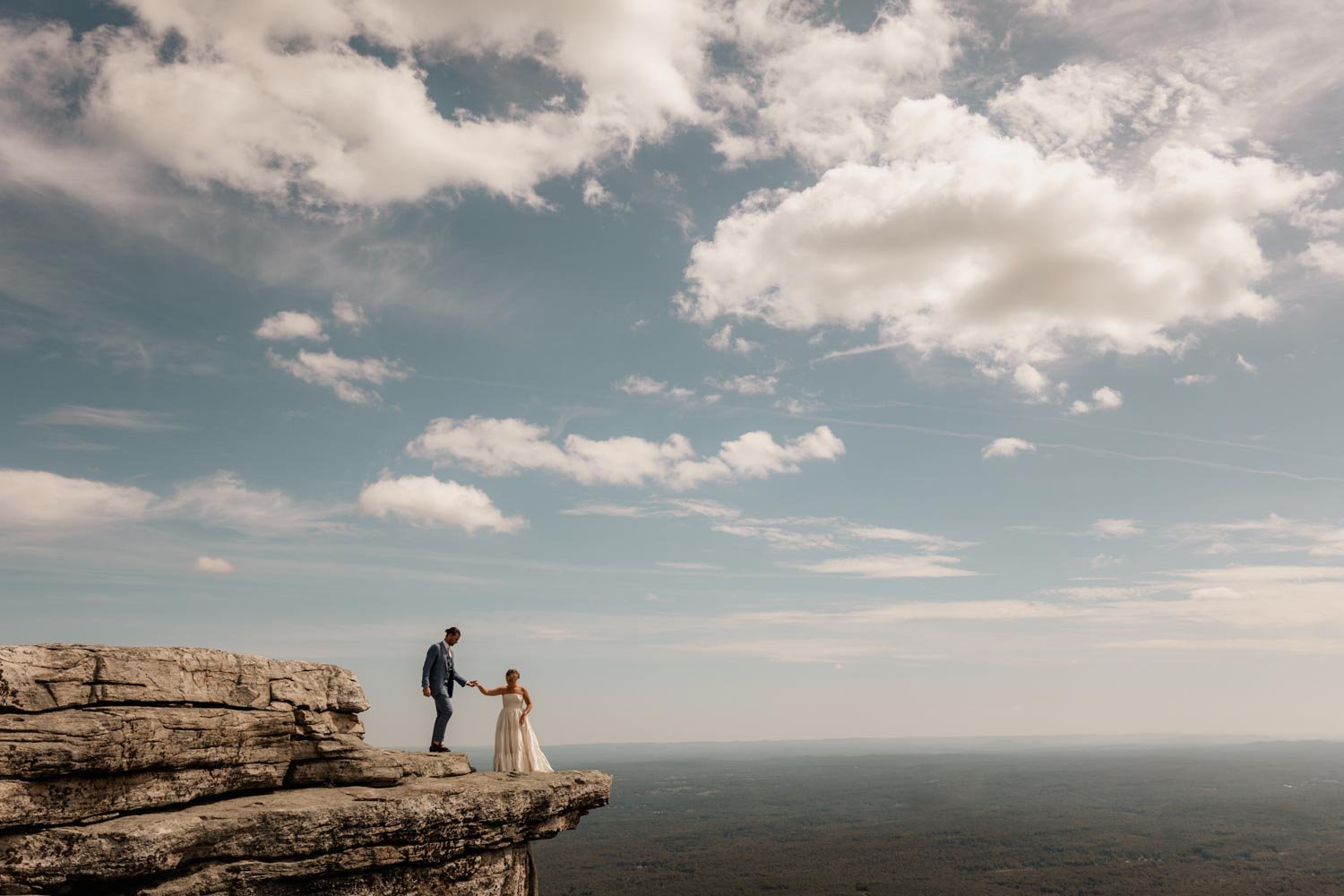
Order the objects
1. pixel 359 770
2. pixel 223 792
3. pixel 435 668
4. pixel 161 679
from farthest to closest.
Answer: pixel 435 668
pixel 359 770
pixel 223 792
pixel 161 679

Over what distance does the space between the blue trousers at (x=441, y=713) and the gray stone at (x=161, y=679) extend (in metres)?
3.17

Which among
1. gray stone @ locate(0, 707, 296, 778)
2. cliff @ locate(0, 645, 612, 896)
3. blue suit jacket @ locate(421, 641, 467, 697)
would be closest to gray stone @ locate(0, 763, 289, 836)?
cliff @ locate(0, 645, 612, 896)

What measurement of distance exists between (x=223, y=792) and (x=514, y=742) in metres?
8.16

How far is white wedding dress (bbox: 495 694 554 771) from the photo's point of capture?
2359 cm

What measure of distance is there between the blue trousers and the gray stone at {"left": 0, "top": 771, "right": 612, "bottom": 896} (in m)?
1.98

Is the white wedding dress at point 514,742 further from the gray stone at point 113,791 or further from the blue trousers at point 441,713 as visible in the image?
the gray stone at point 113,791

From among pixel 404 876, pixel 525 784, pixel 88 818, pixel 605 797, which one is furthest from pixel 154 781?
pixel 605 797

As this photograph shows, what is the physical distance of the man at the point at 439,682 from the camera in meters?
22.7

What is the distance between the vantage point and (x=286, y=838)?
16.3 metres

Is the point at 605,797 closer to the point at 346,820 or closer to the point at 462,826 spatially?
the point at 462,826

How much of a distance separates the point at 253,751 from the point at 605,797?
9622 mm

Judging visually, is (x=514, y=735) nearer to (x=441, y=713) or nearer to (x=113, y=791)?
(x=441, y=713)

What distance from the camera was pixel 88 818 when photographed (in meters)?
15.0

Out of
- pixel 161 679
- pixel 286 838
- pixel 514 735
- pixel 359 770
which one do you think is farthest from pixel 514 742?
pixel 161 679
